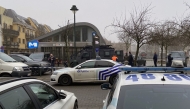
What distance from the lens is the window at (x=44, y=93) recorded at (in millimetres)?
3735

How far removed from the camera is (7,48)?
53.4 metres

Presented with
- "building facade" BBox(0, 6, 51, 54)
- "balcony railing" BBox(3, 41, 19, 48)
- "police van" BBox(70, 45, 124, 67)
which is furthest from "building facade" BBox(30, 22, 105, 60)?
"building facade" BBox(0, 6, 51, 54)

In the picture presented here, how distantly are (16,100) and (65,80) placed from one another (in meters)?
9.89

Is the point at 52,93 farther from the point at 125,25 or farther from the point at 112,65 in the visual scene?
the point at 125,25

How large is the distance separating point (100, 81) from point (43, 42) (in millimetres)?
27185

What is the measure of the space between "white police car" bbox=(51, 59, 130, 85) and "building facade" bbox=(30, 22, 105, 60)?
22697mm

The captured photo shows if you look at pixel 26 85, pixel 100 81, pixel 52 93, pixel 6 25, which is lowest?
pixel 100 81

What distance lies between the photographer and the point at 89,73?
41.9ft

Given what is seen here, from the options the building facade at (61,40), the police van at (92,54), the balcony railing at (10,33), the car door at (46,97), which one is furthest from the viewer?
the balcony railing at (10,33)

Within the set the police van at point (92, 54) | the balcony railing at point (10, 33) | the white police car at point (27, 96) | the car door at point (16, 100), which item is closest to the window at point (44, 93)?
the white police car at point (27, 96)

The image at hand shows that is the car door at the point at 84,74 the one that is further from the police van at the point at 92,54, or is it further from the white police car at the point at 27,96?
the police van at the point at 92,54

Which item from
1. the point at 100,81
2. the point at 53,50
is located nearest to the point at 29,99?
the point at 100,81

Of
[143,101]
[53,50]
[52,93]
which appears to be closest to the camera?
[143,101]

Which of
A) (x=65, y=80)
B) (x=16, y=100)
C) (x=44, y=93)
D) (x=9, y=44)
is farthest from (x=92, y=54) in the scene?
(x=9, y=44)
